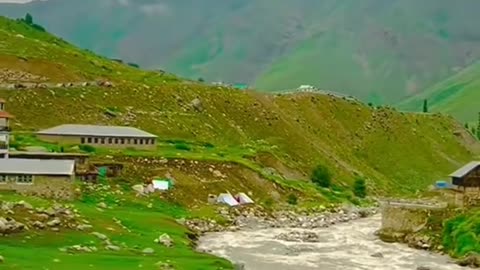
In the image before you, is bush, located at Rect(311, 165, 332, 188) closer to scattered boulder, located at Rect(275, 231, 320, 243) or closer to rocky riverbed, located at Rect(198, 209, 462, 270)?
rocky riverbed, located at Rect(198, 209, 462, 270)

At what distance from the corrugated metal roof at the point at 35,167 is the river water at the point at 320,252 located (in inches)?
594

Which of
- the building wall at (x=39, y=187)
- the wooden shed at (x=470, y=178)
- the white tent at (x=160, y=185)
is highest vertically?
the wooden shed at (x=470, y=178)

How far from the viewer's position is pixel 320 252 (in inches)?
3406

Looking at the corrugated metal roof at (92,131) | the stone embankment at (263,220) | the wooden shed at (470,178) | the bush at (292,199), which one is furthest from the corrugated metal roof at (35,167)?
the wooden shed at (470,178)

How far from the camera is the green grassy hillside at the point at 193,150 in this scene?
3113 inches

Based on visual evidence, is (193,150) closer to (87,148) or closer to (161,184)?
(87,148)

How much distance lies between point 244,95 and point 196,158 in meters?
61.6

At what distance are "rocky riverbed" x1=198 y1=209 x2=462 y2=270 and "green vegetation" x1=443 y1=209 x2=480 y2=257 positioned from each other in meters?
1.95

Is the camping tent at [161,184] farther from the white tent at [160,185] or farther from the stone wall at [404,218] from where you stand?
the stone wall at [404,218]

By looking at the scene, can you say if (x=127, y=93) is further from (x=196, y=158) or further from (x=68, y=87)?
(x=196, y=158)

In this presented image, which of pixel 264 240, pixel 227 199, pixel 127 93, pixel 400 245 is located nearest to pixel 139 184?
pixel 227 199

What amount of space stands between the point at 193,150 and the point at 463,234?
1980 inches

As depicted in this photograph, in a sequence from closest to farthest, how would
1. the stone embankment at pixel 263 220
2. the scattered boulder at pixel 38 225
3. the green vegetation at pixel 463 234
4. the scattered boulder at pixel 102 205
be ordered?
the scattered boulder at pixel 38 225, the green vegetation at pixel 463 234, the scattered boulder at pixel 102 205, the stone embankment at pixel 263 220

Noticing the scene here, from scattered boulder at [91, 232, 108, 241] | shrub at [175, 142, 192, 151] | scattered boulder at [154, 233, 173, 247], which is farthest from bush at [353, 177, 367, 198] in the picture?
scattered boulder at [91, 232, 108, 241]
